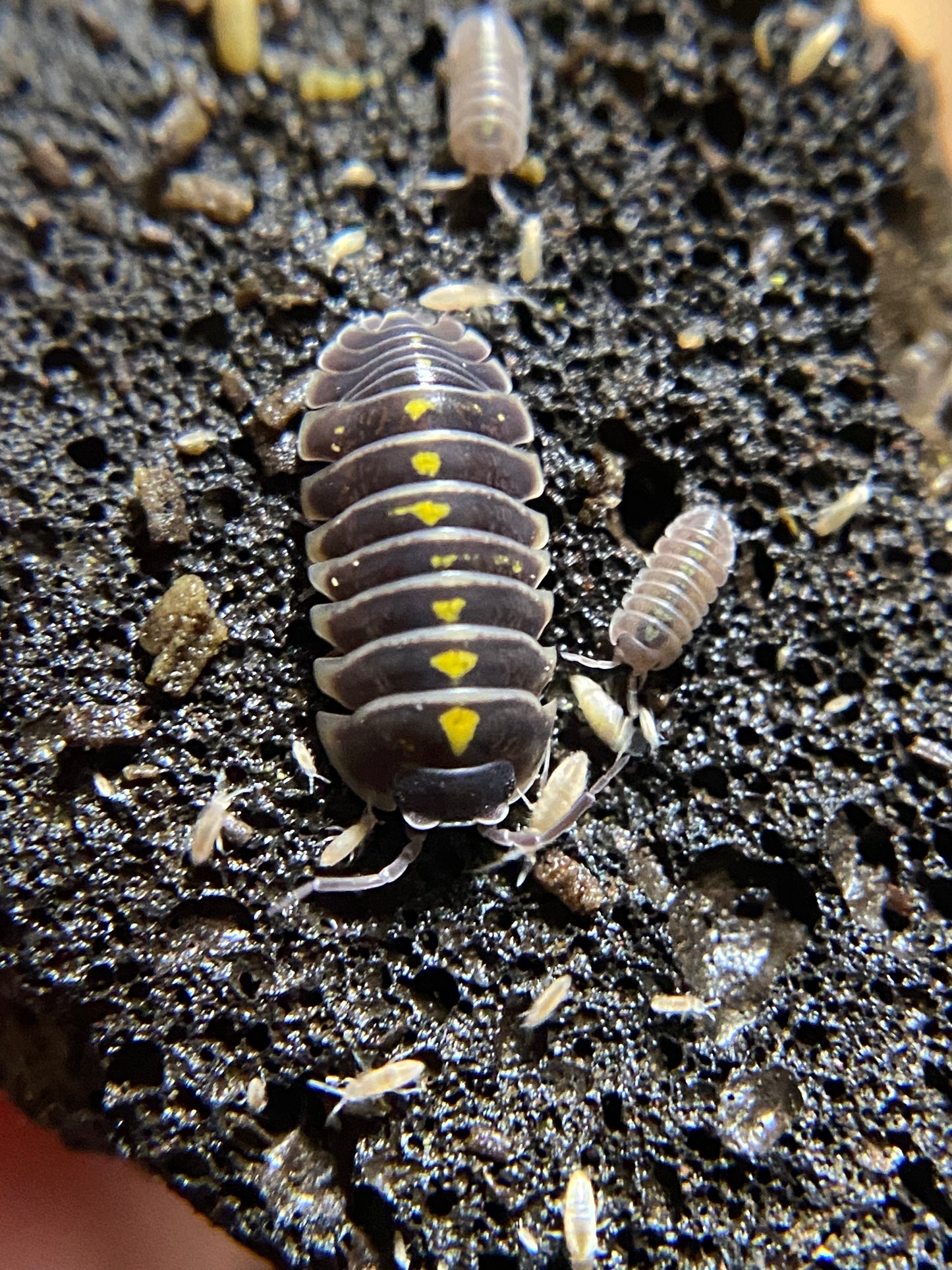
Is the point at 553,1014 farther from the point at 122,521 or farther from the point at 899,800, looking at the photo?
the point at 122,521

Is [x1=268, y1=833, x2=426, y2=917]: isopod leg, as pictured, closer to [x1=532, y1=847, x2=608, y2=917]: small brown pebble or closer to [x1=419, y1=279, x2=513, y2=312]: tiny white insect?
[x1=532, y1=847, x2=608, y2=917]: small brown pebble

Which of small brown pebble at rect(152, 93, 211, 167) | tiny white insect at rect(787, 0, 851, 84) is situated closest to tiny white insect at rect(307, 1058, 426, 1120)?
small brown pebble at rect(152, 93, 211, 167)

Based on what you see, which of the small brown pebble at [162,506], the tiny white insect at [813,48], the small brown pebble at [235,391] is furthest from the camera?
the tiny white insect at [813,48]

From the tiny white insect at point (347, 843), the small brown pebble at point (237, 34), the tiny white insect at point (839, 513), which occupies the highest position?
the small brown pebble at point (237, 34)

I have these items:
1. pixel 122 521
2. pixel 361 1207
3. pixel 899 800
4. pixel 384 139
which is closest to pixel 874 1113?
pixel 899 800

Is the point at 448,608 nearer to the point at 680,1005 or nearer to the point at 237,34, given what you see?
the point at 680,1005

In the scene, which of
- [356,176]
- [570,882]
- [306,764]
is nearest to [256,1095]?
[306,764]

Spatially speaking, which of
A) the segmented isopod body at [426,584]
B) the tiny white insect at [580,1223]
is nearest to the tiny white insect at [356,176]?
the segmented isopod body at [426,584]

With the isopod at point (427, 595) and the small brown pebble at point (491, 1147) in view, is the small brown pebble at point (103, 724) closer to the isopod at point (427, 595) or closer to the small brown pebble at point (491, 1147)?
→ the isopod at point (427, 595)
